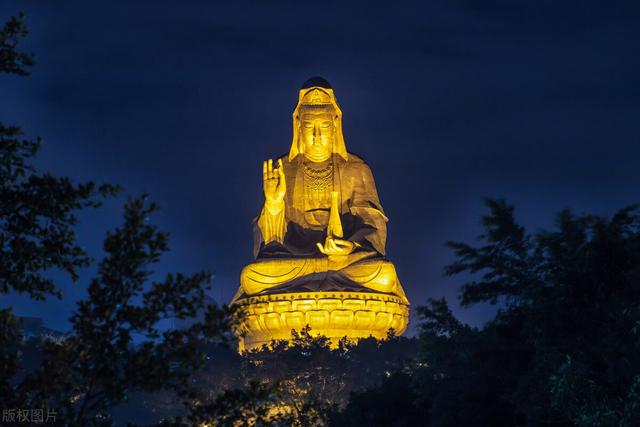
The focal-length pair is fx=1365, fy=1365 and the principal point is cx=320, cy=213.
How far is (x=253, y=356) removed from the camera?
29.3m

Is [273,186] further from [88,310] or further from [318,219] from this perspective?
[88,310]

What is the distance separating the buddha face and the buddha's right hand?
1200mm

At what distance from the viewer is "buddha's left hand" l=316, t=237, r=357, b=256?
31141 millimetres

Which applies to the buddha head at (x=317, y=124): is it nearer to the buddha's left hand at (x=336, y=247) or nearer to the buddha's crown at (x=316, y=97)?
the buddha's crown at (x=316, y=97)

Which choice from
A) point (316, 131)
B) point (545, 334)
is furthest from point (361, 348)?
point (545, 334)

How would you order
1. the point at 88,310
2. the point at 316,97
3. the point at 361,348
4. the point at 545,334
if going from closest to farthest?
1. the point at 88,310
2. the point at 545,334
3. the point at 361,348
4. the point at 316,97

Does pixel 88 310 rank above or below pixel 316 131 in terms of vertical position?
below

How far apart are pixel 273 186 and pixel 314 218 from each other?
1.62m

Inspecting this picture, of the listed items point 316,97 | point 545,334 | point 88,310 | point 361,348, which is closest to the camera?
point 88,310

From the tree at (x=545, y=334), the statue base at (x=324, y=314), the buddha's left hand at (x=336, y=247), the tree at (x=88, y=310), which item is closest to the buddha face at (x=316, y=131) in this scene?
the buddha's left hand at (x=336, y=247)

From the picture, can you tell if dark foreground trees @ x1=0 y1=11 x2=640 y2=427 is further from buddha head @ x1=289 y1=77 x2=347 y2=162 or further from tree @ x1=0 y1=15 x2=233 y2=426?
buddha head @ x1=289 y1=77 x2=347 y2=162

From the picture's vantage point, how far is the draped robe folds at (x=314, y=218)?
105ft

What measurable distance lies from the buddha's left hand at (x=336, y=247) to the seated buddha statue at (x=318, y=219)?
0.07ft

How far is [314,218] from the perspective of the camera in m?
32.5
